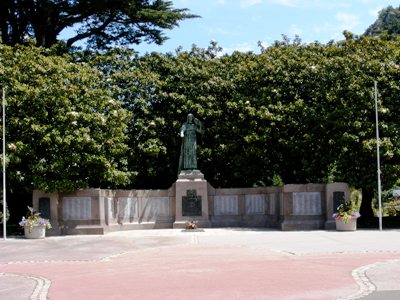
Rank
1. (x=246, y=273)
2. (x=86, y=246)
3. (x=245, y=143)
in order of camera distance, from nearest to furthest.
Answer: (x=246, y=273) → (x=86, y=246) → (x=245, y=143)

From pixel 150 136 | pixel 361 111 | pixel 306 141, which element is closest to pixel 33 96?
pixel 150 136

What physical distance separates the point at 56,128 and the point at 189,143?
6.15 m

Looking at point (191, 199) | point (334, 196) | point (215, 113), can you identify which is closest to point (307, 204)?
point (334, 196)

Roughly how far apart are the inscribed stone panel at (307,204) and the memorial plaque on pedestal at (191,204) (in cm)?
456

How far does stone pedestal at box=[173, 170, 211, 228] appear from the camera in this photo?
26234 millimetres

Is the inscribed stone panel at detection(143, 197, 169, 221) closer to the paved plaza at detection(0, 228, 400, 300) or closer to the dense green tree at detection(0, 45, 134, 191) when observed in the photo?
the dense green tree at detection(0, 45, 134, 191)

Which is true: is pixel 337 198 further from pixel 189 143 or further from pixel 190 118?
pixel 190 118

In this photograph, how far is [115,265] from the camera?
13.4 metres

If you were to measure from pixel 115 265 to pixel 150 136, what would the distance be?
1573 cm

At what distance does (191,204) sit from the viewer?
86.3ft

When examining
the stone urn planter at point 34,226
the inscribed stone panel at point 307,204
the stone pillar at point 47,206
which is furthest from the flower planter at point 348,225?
the stone urn planter at point 34,226

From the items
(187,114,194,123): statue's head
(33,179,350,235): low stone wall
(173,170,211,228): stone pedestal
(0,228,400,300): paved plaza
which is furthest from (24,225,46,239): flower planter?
(187,114,194,123): statue's head

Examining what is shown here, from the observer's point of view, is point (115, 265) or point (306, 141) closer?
point (115, 265)

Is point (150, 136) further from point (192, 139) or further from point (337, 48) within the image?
point (337, 48)
